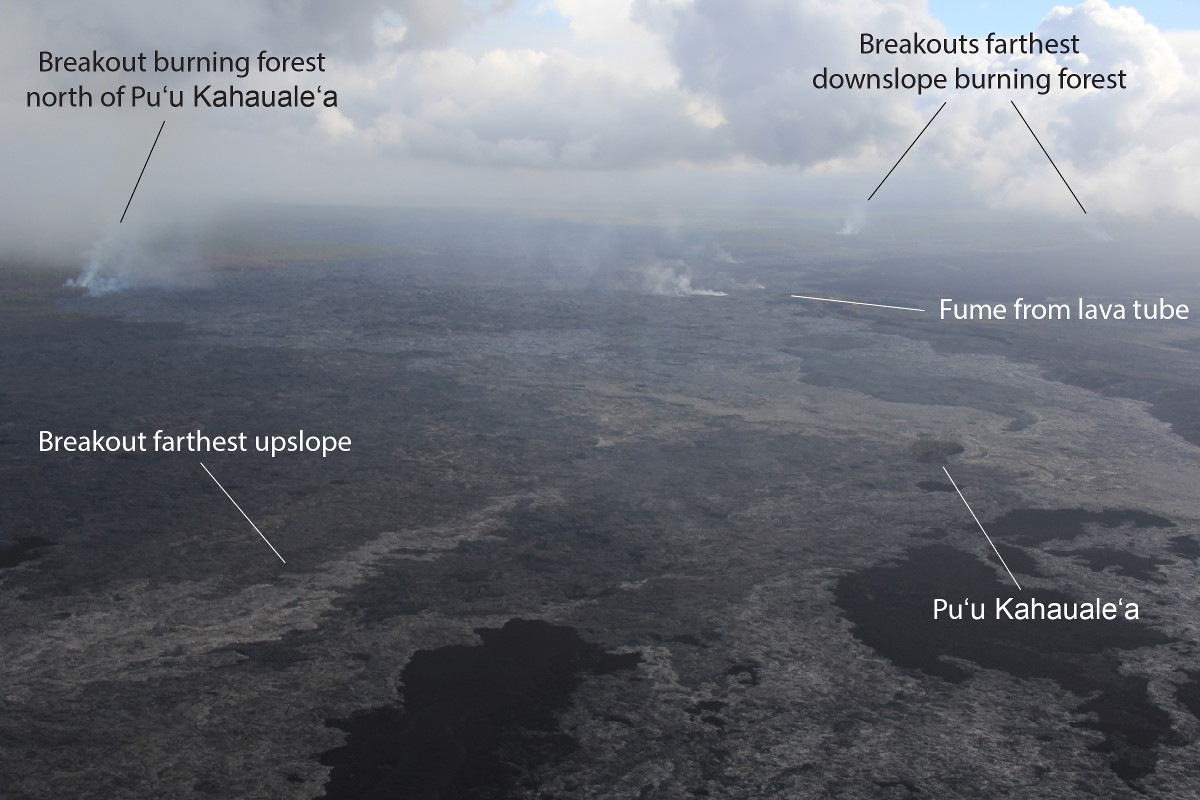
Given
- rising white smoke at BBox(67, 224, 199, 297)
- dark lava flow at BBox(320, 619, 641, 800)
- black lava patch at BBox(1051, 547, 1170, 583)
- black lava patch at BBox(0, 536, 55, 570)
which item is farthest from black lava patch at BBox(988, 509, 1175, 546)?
rising white smoke at BBox(67, 224, 199, 297)

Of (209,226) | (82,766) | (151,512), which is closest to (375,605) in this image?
(82,766)

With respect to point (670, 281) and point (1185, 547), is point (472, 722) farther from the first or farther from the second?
point (670, 281)

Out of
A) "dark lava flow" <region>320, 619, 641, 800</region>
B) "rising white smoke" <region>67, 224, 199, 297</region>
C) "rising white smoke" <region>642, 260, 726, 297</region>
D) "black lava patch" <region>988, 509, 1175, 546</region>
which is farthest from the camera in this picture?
"rising white smoke" <region>642, 260, 726, 297</region>

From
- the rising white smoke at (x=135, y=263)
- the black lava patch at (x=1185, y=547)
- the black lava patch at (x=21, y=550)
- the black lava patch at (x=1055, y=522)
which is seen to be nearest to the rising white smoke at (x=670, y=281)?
the rising white smoke at (x=135, y=263)

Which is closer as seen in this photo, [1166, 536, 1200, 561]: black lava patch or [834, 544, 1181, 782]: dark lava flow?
[834, 544, 1181, 782]: dark lava flow

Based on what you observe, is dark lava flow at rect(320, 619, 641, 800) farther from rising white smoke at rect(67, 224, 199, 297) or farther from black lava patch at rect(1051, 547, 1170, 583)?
rising white smoke at rect(67, 224, 199, 297)
